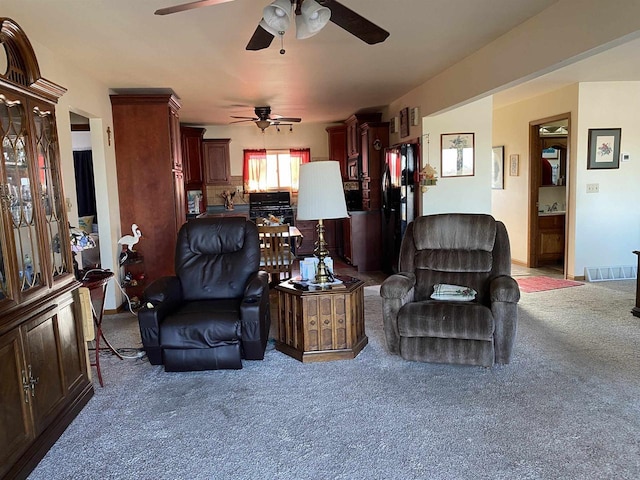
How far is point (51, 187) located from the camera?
8.90 ft

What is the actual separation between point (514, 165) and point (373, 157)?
2.15 meters

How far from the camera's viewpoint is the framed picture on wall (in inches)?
238

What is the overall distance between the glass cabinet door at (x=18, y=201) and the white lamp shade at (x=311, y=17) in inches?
57.4

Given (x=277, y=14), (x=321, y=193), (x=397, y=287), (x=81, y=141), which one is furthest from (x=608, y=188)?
(x=81, y=141)

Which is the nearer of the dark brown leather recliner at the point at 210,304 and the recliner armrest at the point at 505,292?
the recliner armrest at the point at 505,292

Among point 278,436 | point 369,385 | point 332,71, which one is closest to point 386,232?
point 332,71

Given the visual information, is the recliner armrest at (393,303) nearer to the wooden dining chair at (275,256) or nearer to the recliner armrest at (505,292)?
the recliner armrest at (505,292)

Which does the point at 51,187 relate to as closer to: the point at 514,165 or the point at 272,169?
the point at 272,169

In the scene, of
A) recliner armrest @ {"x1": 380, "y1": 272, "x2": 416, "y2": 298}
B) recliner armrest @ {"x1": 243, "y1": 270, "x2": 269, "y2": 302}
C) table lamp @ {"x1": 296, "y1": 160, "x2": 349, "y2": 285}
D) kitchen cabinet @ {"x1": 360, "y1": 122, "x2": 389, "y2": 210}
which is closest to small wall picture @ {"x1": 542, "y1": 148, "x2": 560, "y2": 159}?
kitchen cabinet @ {"x1": 360, "y1": 122, "x2": 389, "y2": 210}

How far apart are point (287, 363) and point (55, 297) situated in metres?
1.57

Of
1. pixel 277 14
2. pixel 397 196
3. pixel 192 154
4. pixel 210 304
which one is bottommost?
pixel 210 304

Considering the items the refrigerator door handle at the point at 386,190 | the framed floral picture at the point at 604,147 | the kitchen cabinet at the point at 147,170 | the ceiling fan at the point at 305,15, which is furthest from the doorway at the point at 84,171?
the framed floral picture at the point at 604,147

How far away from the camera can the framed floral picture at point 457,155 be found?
218 inches

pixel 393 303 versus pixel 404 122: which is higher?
pixel 404 122
